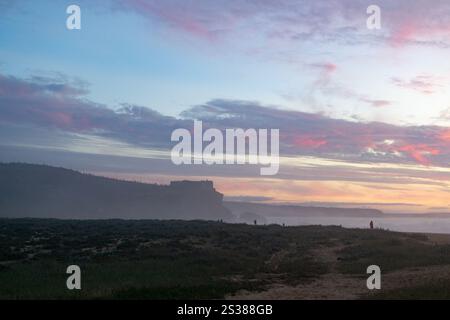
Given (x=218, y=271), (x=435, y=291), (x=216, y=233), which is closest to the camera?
(x=435, y=291)

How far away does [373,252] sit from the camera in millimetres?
32938

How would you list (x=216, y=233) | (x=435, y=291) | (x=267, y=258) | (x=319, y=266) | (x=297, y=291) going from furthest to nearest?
(x=216, y=233) < (x=267, y=258) < (x=319, y=266) < (x=297, y=291) < (x=435, y=291)

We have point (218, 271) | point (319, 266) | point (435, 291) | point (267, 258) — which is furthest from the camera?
point (267, 258)

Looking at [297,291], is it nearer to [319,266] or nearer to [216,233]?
[319,266]

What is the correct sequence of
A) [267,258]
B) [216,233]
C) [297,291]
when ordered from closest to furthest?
[297,291], [267,258], [216,233]

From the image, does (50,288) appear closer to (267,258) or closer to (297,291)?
(297,291)

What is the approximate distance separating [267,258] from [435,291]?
49.4ft
